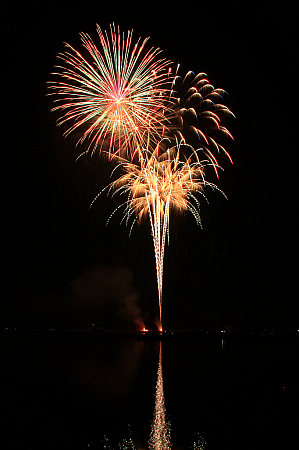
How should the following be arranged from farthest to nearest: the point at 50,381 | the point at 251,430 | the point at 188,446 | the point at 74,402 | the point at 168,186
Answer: the point at 168,186 < the point at 50,381 < the point at 74,402 < the point at 251,430 < the point at 188,446

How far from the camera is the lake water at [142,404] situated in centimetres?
831

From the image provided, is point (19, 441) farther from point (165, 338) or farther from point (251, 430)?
point (165, 338)

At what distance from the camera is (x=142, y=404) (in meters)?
11.5

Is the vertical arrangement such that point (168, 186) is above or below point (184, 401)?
above

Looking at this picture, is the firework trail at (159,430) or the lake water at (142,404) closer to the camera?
the firework trail at (159,430)

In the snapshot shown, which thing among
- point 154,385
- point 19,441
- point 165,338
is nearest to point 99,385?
point 154,385

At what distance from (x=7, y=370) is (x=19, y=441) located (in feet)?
40.0

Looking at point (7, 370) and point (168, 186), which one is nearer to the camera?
point (7, 370)

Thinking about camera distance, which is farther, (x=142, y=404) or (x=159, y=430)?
(x=142, y=404)

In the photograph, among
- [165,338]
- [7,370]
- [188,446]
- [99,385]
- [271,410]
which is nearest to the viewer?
[188,446]

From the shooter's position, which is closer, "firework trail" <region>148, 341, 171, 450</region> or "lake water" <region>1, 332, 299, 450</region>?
"firework trail" <region>148, 341, 171, 450</region>

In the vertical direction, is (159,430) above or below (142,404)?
above

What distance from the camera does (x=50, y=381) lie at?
15.6 metres

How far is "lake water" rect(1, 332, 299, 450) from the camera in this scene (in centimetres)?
831
